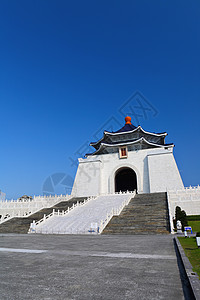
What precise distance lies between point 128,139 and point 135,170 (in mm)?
7115

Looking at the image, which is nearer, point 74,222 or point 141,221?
point 141,221

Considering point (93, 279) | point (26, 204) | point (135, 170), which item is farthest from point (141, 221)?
point (26, 204)

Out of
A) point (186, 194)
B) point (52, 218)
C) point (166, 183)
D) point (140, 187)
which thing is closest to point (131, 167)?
point (140, 187)

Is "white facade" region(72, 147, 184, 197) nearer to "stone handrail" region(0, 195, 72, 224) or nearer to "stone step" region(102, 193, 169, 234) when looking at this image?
"stone handrail" region(0, 195, 72, 224)

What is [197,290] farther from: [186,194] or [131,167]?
[131,167]

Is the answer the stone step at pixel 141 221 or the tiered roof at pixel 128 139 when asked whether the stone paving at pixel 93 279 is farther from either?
the tiered roof at pixel 128 139

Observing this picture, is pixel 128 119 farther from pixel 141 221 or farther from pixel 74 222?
pixel 141 221

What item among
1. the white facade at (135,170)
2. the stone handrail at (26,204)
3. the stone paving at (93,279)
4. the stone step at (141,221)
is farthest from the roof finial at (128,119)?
the stone paving at (93,279)

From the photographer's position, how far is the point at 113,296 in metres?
2.85

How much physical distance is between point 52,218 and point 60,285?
51.2ft

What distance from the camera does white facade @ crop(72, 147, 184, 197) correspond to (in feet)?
95.3

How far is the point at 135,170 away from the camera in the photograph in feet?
105

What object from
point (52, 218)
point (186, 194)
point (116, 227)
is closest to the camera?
point (116, 227)

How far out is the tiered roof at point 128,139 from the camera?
1314 inches
